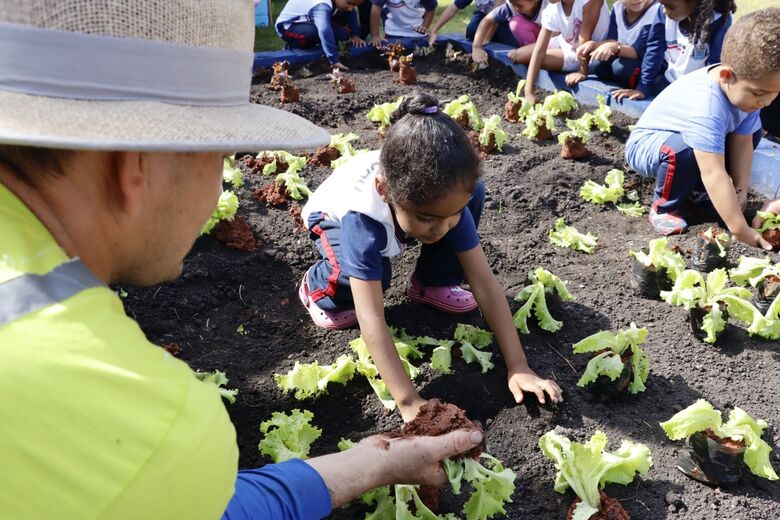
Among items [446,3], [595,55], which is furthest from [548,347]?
[446,3]

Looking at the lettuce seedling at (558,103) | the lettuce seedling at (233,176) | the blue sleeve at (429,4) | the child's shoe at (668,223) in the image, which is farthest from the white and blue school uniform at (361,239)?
the blue sleeve at (429,4)

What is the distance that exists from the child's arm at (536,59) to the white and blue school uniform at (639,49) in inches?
17.8

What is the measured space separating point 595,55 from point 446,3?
5218mm

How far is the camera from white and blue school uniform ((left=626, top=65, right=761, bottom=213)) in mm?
4062

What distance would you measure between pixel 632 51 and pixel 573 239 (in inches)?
104

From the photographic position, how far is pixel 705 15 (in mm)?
5027

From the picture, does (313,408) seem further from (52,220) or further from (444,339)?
(52,220)

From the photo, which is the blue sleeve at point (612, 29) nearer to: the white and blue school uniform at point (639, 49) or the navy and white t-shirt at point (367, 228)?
the white and blue school uniform at point (639, 49)

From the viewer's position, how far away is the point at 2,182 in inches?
45.8

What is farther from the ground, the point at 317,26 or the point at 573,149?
the point at 317,26

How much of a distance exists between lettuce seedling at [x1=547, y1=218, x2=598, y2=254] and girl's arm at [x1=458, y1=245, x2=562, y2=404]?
120cm

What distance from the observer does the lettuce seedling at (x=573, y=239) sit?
4.08 metres

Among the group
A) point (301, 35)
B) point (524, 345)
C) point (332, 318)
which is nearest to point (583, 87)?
point (301, 35)

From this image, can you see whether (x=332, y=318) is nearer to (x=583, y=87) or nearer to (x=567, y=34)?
(x=583, y=87)
